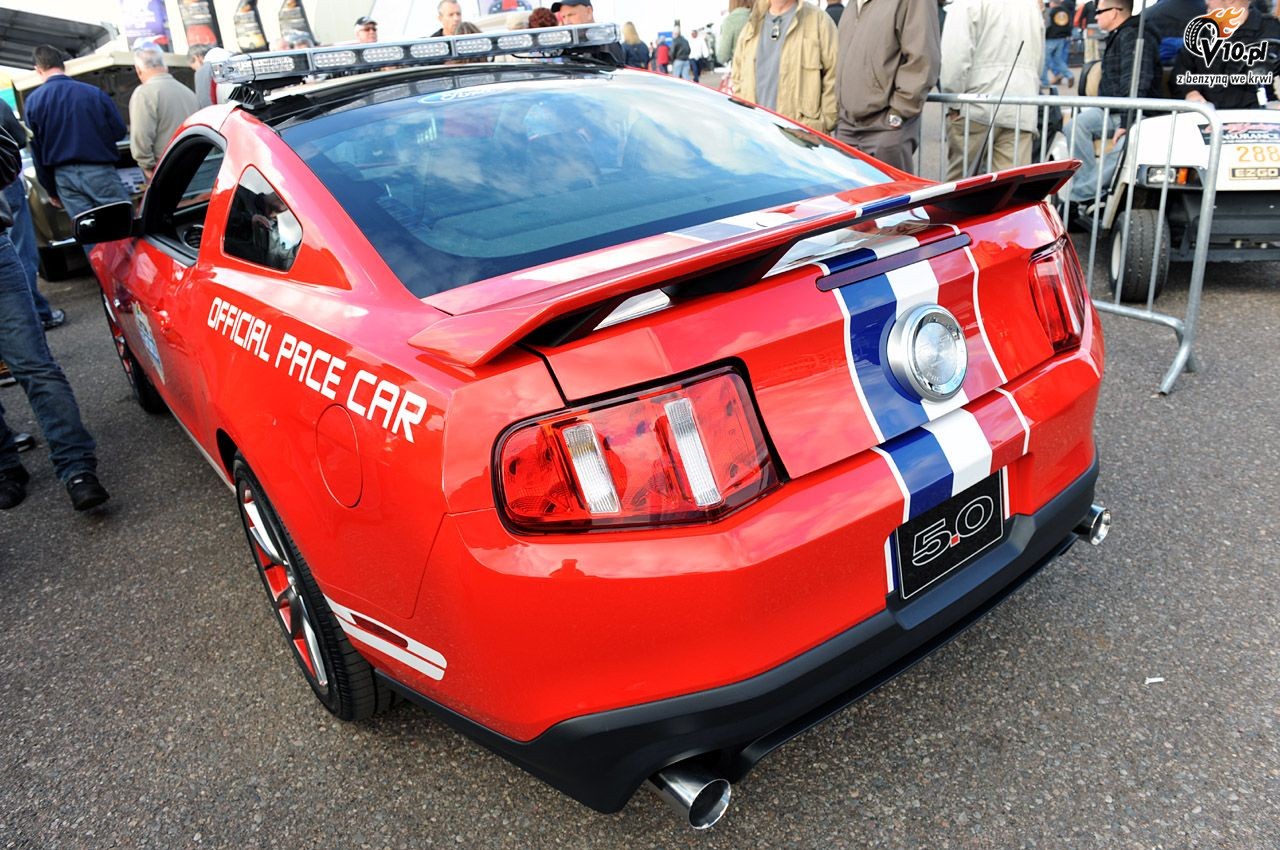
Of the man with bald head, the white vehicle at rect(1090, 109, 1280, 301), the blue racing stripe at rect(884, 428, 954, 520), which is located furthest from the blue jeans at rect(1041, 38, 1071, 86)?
the blue racing stripe at rect(884, 428, 954, 520)

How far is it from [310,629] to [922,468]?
1.49m

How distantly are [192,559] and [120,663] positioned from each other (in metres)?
0.60

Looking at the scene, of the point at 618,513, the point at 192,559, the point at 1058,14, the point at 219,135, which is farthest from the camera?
the point at 1058,14

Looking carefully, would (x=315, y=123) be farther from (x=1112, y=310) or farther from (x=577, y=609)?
(x=1112, y=310)


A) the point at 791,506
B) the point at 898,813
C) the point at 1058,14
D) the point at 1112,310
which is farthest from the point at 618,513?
the point at 1058,14

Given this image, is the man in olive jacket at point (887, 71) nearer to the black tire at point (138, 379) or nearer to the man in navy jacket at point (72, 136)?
the black tire at point (138, 379)

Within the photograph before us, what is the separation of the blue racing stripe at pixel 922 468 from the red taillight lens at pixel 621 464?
346 millimetres

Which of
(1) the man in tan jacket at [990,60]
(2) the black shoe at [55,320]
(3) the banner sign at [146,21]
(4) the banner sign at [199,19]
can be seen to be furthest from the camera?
(3) the banner sign at [146,21]

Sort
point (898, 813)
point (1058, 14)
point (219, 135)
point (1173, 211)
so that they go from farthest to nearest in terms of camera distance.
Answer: point (1058, 14) → point (1173, 211) → point (219, 135) → point (898, 813)

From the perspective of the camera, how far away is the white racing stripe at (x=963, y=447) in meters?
1.67

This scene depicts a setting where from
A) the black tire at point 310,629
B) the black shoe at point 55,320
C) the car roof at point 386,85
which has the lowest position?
the black shoe at point 55,320

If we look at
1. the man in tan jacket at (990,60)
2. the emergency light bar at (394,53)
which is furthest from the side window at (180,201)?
the man in tan jacket at (990,60)

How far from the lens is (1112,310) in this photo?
4426 millimetres

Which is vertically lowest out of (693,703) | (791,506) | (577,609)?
(693,703)
